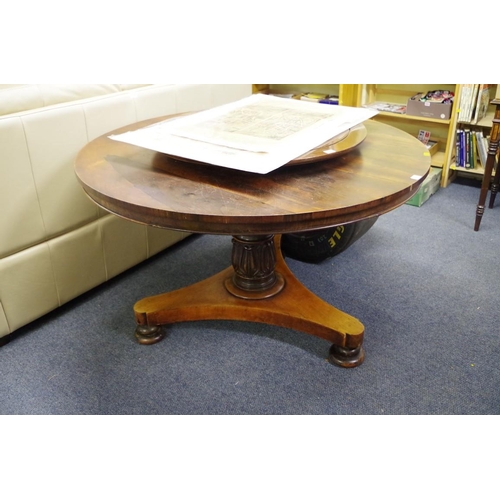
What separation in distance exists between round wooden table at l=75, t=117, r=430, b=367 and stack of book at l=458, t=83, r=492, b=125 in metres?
1.01

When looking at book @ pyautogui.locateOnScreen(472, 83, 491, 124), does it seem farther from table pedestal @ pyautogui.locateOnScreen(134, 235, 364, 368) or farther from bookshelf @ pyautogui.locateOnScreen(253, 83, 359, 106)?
table pedestal @ pyautogui.locateOnScreen(134, 235, 364, 368)

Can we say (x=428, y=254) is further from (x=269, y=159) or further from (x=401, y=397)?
(x=269, y=159)

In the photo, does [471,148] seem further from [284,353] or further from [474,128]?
[284,353]

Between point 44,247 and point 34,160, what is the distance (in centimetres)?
24

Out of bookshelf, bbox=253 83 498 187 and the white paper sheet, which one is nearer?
the white paper sheet

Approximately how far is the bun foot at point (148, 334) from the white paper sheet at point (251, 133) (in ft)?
1.72

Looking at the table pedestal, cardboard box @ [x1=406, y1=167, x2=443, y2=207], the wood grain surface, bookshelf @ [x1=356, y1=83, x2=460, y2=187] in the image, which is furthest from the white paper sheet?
bookshelf @ [x1=356, y1=83, x2=460, y2=187]

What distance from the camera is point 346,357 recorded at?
1.22 m

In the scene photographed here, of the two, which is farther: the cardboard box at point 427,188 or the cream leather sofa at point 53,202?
the cardboard box at point 427,188

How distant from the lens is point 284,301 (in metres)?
1.30

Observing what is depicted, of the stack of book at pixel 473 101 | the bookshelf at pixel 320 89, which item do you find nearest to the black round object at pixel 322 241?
the stack of book at pixel 473 101

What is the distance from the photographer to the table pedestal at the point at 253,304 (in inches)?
48.6

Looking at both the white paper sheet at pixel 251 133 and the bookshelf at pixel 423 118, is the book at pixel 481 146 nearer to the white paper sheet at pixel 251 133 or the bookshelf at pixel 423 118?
the bookshelf at pixel 423 118

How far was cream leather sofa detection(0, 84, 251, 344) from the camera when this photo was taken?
1.21 m
